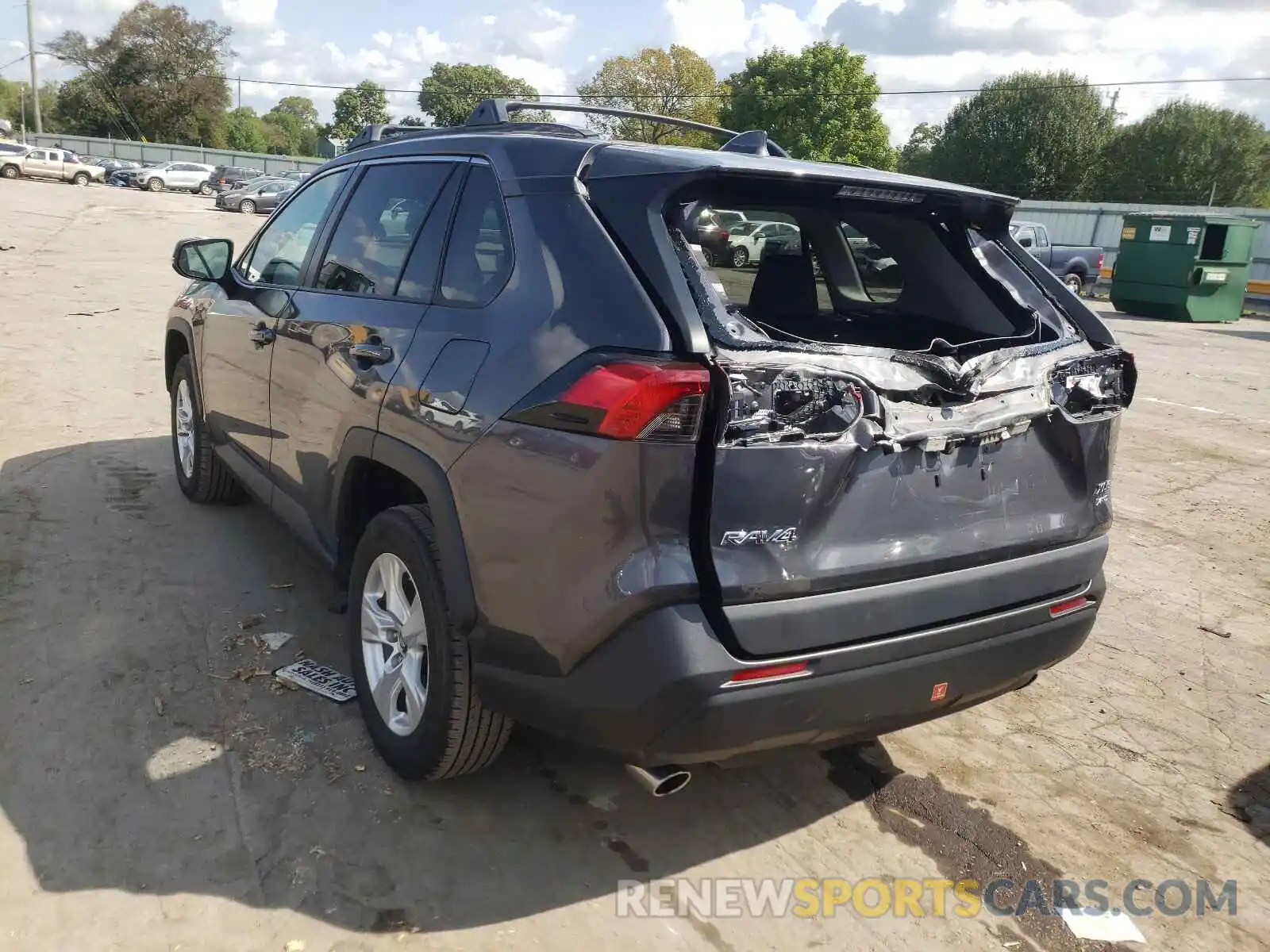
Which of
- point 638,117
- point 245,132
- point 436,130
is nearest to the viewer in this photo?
point 436,130

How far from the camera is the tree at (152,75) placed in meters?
72.8

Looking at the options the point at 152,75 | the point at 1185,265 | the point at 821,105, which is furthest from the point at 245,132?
the point at 1185,265

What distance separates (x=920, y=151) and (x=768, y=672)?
80.5 meters

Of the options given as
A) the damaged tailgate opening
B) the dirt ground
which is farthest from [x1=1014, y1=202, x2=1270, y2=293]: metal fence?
the damaged tailgate opening

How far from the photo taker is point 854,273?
3.56m

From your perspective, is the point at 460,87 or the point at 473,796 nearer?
the point at 473,796

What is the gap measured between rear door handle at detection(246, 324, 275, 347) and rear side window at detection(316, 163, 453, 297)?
1.17 feet

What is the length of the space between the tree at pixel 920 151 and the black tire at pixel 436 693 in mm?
54633

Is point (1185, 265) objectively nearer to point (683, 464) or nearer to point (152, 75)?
point (683, 464)

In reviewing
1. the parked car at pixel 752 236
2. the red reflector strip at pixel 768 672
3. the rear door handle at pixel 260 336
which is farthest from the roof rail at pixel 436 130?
the red reflector strip at pixel 768 672

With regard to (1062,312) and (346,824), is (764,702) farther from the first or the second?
(1062,312)

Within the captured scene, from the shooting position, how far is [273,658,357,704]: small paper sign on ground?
3561mm

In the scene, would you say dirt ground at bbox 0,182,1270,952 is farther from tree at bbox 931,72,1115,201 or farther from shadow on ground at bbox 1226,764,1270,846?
tree at bbox 931,72,1115,201

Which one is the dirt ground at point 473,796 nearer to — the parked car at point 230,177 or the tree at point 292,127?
the parked car at point 230,177
